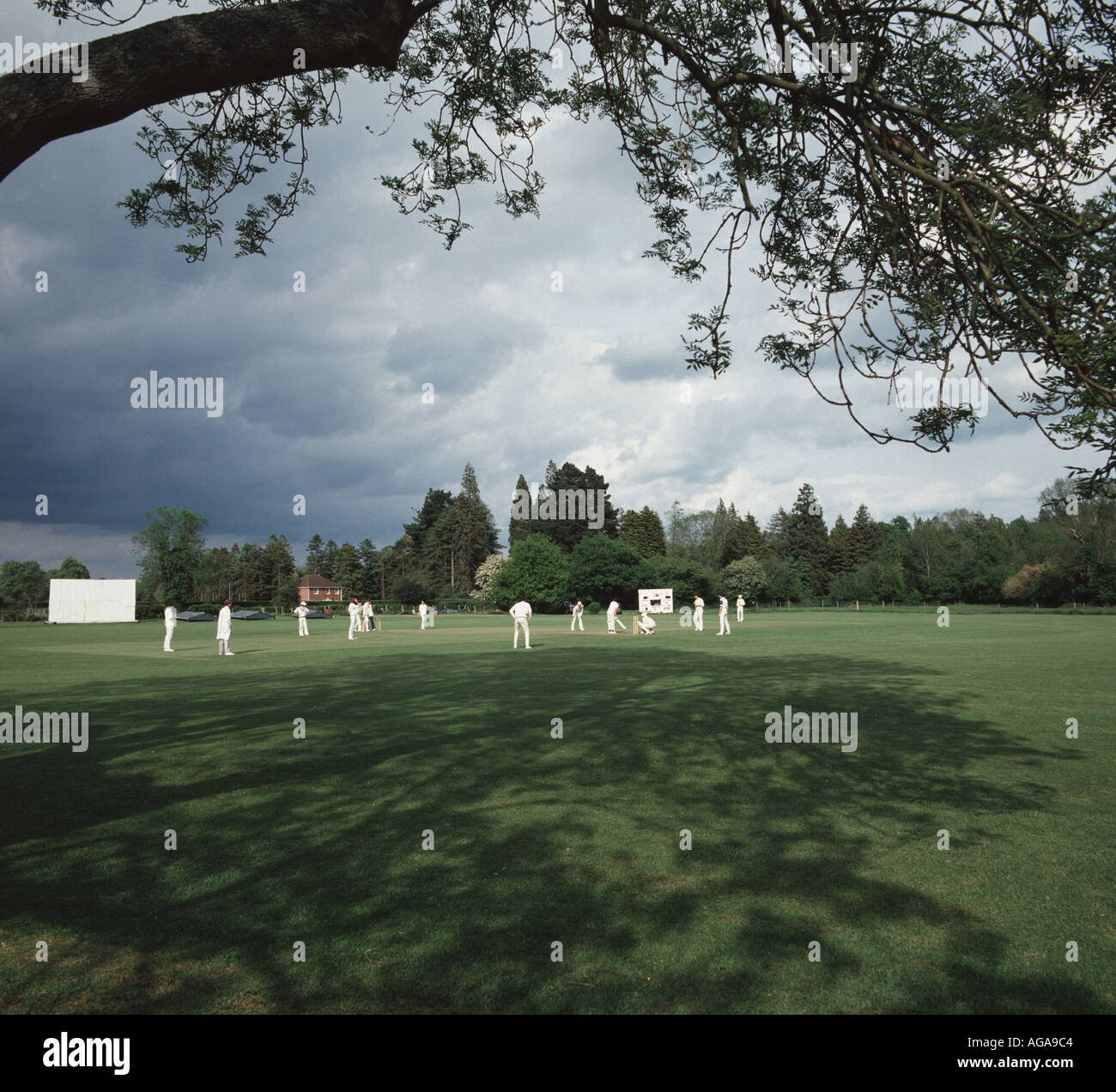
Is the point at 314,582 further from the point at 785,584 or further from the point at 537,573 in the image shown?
the point at 785,584

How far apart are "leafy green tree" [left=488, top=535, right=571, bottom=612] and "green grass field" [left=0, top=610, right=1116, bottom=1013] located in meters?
72.7

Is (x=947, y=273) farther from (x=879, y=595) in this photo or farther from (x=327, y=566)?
(x=327, y=566)

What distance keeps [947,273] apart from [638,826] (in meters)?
5.90

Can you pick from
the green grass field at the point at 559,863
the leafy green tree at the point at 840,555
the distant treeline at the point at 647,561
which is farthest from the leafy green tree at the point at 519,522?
the green grass field at the point at 559,863

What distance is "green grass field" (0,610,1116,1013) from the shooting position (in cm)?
413

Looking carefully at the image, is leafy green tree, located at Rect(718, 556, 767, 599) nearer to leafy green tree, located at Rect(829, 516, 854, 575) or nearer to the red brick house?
leafy green tree, located at Rect(829, 516, 854, 575)

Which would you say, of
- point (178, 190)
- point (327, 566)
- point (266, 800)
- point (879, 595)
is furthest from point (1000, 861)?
point (327, 566)

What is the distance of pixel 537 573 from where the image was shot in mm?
86688

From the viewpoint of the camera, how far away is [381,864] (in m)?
5.93

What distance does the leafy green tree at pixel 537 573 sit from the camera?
86750 mm

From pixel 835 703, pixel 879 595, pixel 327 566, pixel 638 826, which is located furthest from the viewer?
pixel 327 566

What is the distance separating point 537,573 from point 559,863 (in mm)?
80748

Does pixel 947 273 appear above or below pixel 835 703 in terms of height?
above

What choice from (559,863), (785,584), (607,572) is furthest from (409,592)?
(559,863)
